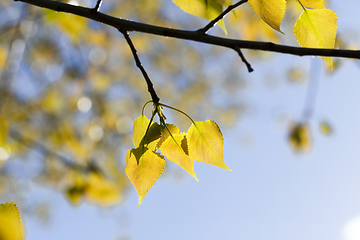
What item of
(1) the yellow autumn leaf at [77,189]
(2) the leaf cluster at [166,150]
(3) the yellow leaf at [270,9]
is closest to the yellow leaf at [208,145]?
(2) the leaf cluster at [166,150]

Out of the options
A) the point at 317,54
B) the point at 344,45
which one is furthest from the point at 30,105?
the point at 317,54

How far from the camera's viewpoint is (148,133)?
1.07 feet

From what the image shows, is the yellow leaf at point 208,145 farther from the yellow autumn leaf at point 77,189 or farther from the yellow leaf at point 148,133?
the yellow autumn leaf at point 77,189

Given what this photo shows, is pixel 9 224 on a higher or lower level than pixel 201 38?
lower

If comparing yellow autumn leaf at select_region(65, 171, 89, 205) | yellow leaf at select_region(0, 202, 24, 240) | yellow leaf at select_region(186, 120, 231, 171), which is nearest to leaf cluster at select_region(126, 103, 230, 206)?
yellow leaf at select_region(186, 120, 231, 171)

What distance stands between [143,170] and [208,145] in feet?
0.26

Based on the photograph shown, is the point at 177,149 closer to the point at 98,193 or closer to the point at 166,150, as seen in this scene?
the point at 166,150

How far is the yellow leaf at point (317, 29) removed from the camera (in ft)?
1.01

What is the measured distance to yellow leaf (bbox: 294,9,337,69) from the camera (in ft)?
1.01

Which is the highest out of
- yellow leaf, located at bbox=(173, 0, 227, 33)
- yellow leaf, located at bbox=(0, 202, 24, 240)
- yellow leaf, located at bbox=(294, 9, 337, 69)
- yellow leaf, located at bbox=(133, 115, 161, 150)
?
yellow leaf, located at bbox=(173, 0, 227, 33)

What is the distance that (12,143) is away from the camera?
178 cm

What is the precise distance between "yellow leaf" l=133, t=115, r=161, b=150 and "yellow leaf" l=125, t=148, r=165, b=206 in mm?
11

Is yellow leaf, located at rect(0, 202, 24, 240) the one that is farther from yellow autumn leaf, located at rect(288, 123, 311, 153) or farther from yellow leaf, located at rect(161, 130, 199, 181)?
yellow autumn leaf, located at rect(288, 123, 311, 153)

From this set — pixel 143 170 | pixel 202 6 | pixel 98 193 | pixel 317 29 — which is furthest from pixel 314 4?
pixel 98 193
